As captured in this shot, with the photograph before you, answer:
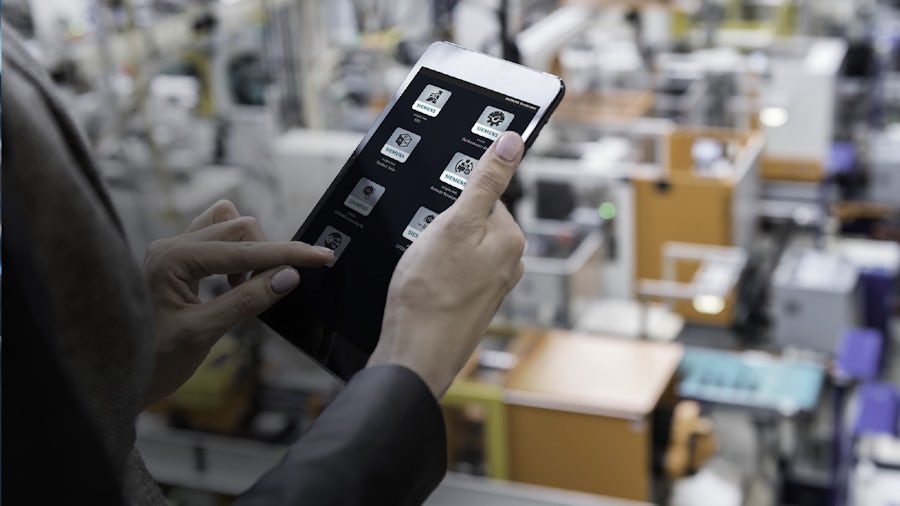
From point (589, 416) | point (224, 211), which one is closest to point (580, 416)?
point (589, 416)

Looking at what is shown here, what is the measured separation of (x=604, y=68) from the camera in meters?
11.3

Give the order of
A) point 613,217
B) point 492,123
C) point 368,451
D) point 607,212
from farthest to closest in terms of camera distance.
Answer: point 613,217 < point 607,212 < point 492,123 < point 368,451

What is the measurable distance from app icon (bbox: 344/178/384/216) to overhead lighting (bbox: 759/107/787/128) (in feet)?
31.1

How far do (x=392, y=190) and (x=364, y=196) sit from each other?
0.03m

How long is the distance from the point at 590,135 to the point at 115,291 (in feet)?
31.9

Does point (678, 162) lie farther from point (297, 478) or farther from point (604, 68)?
point (297, 478)

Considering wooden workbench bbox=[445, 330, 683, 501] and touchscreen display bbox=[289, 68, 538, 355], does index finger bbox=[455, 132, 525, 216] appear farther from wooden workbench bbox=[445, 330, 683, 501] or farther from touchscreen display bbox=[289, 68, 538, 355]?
wooden workbench bbox=[445, 330, 683, 501]

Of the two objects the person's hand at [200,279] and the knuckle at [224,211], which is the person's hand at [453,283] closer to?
the person's hand at [200,279]

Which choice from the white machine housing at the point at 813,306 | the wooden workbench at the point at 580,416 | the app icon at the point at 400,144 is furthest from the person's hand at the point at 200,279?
the white machine housing at the point at 813,306

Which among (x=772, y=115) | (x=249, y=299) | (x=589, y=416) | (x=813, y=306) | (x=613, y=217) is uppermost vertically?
(x=249, y=299)

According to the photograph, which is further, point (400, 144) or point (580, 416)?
point (580, 416)

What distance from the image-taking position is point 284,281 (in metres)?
1.03

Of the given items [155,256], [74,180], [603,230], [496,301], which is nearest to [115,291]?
[74,180]

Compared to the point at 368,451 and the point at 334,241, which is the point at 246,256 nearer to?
the point at 334,241
